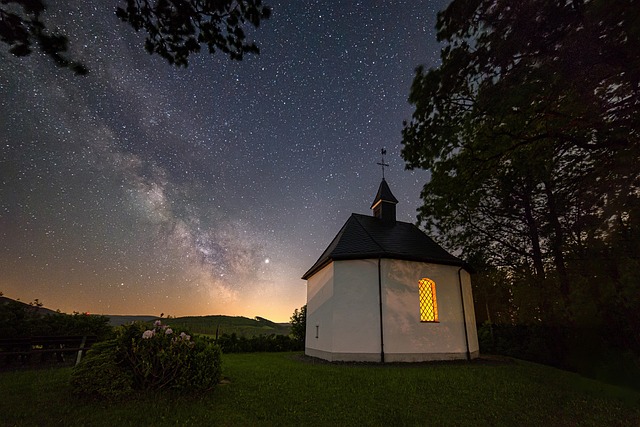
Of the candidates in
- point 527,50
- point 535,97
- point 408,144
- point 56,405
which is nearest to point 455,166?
point 408,144

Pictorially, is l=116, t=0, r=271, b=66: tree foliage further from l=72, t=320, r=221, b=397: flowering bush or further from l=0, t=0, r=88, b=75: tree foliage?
l=72, t=320, r=221, b=397: flowering bush

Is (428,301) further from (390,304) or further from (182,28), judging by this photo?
(182,28)

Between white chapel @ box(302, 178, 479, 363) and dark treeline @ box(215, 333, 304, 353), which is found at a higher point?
white chapel @ box(302, 178, 479, 363)

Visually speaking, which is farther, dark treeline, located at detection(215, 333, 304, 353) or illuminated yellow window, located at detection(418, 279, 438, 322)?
dark treeline, located at detection(215, 333, 304, 353)

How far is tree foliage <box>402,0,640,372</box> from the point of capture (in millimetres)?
5582

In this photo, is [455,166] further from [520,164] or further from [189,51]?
[189,51]

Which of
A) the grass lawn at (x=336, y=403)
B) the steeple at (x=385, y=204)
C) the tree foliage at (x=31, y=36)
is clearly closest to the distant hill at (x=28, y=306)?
the grass lawn at (x=336, y=403)

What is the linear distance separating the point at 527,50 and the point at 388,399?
8.17 m

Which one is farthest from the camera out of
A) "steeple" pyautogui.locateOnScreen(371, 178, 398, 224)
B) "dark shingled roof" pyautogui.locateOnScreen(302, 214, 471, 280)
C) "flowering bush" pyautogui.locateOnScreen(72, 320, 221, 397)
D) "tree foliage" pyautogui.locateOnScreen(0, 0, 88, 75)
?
"steeple" pyautogui.locateOnScreen(371, 178, 398, 224)

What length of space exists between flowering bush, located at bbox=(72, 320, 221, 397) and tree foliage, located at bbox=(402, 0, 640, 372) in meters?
7.61

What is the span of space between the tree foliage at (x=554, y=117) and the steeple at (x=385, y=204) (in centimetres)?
840

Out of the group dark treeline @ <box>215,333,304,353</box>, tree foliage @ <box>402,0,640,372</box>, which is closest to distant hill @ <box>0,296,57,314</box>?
dark treeline @ <box>215,333,304,353</box>

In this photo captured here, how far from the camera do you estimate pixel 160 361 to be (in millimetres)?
6547

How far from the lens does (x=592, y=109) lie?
638cm
